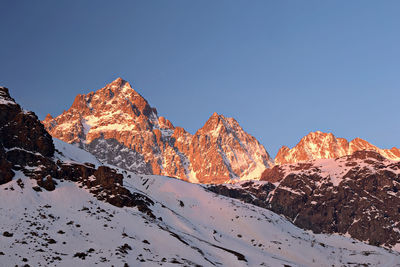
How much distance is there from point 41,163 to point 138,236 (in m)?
22.6

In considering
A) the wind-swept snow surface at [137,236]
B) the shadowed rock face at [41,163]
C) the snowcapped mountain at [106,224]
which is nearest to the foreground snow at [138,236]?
the wind-swept snow surface at [137,236]

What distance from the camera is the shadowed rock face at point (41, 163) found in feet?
223

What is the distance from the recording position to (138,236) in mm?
56750

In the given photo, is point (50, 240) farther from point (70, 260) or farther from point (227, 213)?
point (227, 213)

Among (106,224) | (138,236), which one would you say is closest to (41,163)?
(106,224)

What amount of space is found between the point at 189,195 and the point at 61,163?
43723mm

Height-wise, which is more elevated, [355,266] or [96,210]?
[355,266]

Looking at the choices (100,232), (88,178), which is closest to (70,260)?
(100,232)

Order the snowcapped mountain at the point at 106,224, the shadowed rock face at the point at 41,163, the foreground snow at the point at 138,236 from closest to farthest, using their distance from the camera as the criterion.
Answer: the foreground snow at the point at 138,236
the snowcapped mountain at the point at 106,224
the shadowed rock face at the point at 41,163

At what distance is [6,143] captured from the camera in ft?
233

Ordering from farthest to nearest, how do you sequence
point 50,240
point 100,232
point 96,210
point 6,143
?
point 6,143 → point 96,210 → point 100,232 → point 50,240

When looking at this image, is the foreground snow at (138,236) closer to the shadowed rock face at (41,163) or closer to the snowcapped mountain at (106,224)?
the snowcapped mountain at (106,224)

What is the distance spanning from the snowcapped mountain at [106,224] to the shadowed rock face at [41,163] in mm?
155

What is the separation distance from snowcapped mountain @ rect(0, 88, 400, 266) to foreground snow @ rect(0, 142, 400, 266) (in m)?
0.11
